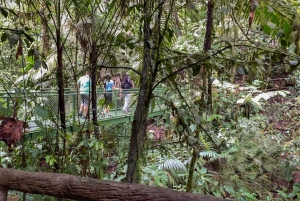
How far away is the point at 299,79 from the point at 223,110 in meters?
1.84

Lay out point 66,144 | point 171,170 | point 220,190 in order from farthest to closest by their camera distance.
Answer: point 171,170, point 220,190, point 66,144

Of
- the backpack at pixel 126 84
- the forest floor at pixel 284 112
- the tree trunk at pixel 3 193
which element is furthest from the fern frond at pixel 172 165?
the backpack at pixel 126 84

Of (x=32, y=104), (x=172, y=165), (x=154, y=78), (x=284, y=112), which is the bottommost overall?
(x=172, y=165)

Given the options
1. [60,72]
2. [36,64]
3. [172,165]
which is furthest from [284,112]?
[36,64]

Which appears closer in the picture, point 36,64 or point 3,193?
point 3,193

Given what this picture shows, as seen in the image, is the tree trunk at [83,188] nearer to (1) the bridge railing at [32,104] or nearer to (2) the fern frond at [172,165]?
(1) the bridge railing at [32,104]

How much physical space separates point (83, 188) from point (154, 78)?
0.65m

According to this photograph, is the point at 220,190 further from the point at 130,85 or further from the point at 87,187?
the point at 130,85

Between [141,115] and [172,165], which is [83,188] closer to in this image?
[141,115]

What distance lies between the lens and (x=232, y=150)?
3992 millimetres

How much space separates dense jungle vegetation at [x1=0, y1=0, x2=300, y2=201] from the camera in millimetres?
1427

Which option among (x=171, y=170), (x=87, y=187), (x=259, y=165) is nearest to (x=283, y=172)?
(x=259, y=165)

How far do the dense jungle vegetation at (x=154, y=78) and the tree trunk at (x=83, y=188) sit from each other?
14.5 inches

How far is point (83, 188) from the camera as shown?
1.08 meters
